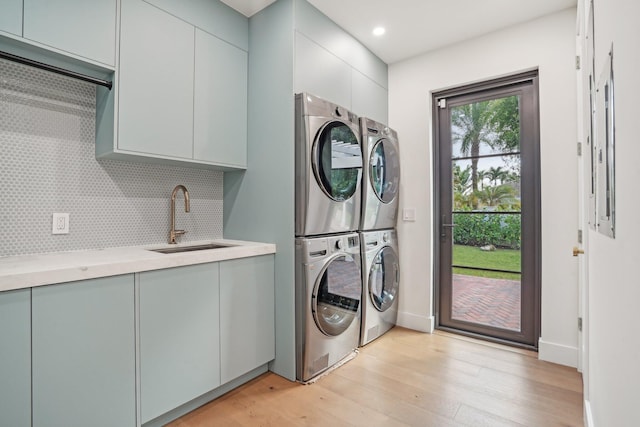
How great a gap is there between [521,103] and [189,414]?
3.41 m

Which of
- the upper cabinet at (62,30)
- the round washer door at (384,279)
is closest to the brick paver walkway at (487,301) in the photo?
the round washer door at (384,279)

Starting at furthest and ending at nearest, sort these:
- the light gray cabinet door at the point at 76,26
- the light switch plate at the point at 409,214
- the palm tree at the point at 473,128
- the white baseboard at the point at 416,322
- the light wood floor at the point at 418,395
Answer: the light switch plate at the point at 409,214
the white baseboard at the point at 416,322
the palm tree at the point at 473,128
the light wood floor at the point at 418,395
the light gray cabinet door at the point at 76,26

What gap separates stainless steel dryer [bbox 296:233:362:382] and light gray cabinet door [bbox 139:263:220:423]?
0.56 meters

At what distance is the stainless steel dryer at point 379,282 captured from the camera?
2.77m

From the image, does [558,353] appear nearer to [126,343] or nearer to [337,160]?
[337,160]

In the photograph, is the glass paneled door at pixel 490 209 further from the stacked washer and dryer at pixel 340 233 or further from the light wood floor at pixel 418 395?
the stacked washer and dryer at pixel 340 233

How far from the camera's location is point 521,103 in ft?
9.09

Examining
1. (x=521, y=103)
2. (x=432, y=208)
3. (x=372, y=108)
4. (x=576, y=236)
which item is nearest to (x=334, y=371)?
(x=432, y=208)

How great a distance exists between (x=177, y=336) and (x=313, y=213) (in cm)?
111

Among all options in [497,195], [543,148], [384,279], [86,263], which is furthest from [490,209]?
[86,263]

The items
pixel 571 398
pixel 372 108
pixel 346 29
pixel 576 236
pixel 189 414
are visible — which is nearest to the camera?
pixel 189 414

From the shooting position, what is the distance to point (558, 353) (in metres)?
2.46

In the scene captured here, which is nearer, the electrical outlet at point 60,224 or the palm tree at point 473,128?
the electrical outlet at point 60,224

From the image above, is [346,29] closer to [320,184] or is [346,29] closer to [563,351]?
[320,184]
